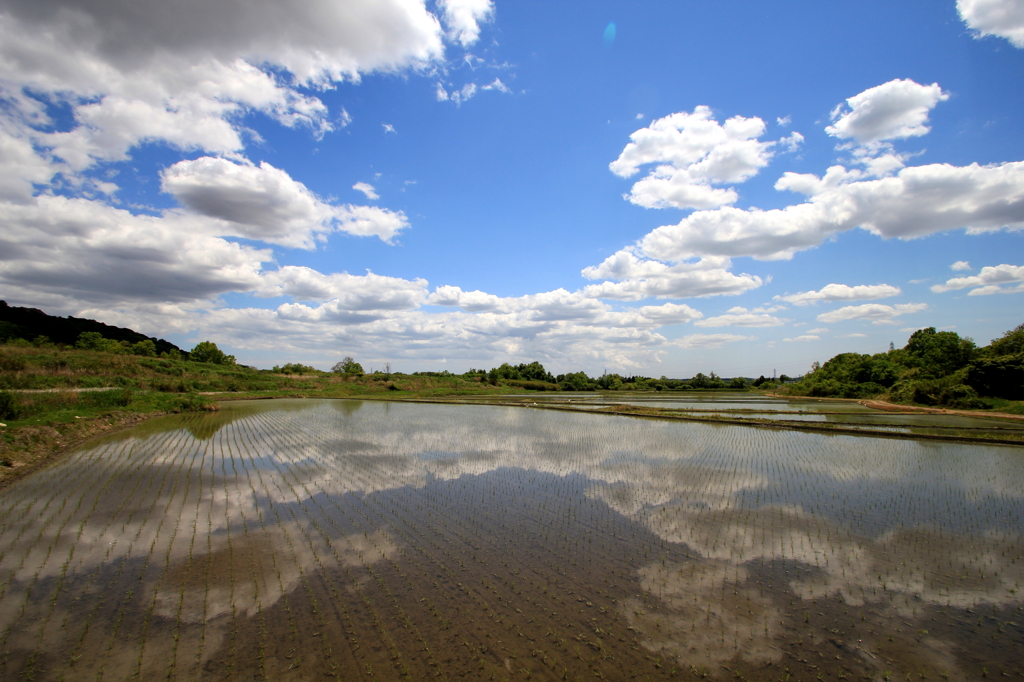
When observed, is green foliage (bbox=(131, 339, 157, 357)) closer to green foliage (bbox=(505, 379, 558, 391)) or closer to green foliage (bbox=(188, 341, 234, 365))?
green foliage (bbox=(188, 341, 234, 365))

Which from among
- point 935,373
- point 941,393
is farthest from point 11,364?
point 935,373

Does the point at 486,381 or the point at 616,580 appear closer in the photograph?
the point at 616,580

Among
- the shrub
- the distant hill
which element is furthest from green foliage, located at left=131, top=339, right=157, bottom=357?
the shrub

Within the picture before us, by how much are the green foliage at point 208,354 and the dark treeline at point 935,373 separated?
376ft

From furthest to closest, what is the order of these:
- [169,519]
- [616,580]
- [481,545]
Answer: [169,519]
[481,545]
[616,580]

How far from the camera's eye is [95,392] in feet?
97.3

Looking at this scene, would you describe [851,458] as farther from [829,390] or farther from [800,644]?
[829,390]

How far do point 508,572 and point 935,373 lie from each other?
69.0 meters

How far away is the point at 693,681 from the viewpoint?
17.6ft

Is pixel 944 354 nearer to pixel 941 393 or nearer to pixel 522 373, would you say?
pixel 941 393

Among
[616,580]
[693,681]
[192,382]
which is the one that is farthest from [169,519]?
[192,382]

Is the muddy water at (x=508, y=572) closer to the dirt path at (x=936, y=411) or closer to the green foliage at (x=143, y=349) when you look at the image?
the dirt path at (x=936, y=411)

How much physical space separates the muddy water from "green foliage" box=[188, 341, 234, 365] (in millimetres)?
89822

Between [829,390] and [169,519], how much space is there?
274 ft
